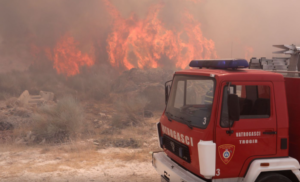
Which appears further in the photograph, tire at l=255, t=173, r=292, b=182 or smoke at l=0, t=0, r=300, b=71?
smoke at l=0, t=0, r=300, b=71

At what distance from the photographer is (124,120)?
10.5 metres

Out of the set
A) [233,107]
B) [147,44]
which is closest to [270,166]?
[233,107]

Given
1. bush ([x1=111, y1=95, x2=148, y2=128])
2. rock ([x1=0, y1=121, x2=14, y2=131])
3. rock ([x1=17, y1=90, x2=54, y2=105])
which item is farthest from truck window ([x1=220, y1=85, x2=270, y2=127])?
rock ([x1=17, y1=90, x2=54, y2=105])

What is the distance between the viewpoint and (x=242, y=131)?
322cm

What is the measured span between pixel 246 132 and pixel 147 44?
19.3 metres

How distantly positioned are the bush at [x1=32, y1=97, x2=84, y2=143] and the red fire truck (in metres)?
5.66

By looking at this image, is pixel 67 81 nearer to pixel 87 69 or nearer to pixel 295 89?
pixel 87 69

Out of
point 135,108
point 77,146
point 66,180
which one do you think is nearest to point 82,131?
point 77,146

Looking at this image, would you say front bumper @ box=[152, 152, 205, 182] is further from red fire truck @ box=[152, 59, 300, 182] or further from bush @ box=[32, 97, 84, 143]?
bush @ box=[32, 97, 84, 143]

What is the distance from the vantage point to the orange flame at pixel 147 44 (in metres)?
22.2

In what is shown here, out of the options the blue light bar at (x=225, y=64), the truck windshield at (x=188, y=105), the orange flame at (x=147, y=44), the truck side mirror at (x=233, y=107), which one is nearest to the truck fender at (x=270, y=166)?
the truck side mirror at (x=233, y=107)

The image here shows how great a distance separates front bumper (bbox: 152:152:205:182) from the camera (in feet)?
11.1

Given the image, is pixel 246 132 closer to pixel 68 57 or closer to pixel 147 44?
pixel 147 44

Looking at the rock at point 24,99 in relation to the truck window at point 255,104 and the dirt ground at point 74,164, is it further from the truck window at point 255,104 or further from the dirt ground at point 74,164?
the truck window at point 255,104
